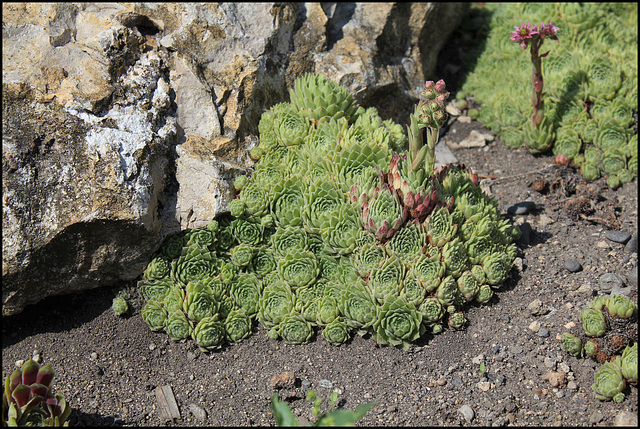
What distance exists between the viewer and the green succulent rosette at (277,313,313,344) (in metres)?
3.77

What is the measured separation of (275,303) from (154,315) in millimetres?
833

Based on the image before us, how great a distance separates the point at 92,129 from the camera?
146 inches

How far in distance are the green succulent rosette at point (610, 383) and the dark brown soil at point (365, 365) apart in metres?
0.07

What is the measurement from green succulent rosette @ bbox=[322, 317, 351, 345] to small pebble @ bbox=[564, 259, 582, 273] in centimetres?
174

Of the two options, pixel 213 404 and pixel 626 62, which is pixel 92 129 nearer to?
pixel 213 404

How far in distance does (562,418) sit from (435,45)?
4259 millimetres

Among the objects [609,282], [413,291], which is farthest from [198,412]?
[609,282]

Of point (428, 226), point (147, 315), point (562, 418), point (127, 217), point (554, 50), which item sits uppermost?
point (554, 50)

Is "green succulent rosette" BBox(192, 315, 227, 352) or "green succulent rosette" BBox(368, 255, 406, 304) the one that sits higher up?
"green succulent rosette" BBox(368, 255, 406, 304)

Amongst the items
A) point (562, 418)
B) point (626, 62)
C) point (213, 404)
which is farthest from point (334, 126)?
point (626, 62)

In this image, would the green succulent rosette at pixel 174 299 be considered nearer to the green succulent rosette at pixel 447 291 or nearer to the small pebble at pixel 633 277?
the green succulent rosette at pixel 447 291

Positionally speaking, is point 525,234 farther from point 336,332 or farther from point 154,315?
point 154,315

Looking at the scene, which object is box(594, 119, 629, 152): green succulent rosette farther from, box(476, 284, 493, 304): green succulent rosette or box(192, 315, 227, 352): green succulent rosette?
box(192, 315, 227, 352): green succulent rosette

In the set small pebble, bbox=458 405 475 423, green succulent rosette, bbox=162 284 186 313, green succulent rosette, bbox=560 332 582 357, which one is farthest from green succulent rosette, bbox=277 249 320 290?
green succulent rosette, bbox=560 332 582 357
